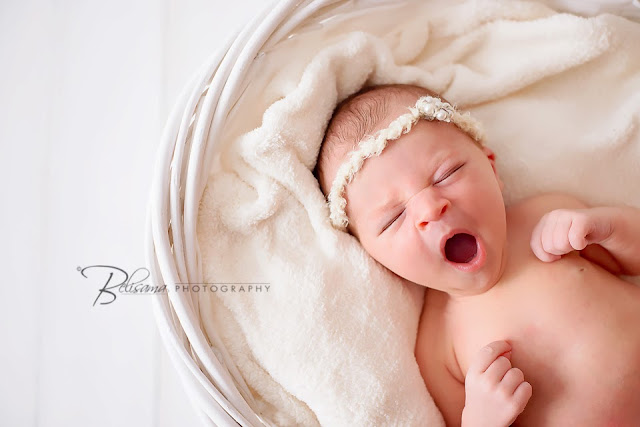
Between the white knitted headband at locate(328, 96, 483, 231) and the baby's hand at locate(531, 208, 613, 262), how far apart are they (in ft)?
0.79

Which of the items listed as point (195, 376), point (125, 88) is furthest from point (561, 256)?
point (125, 88)

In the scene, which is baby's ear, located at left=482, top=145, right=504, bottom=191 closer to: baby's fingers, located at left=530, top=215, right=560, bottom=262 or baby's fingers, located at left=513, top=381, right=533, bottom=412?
baby's fingers, located at left=530, top=215, right=560, bottom=262

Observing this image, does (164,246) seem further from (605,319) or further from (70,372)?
(605,319)

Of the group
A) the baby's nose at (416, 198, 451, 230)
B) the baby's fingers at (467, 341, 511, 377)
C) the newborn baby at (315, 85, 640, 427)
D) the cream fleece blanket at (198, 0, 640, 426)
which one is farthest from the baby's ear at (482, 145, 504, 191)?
the baby's fingers at (467, 341, 511, 377)

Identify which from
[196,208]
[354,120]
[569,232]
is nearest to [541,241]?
[569,232]

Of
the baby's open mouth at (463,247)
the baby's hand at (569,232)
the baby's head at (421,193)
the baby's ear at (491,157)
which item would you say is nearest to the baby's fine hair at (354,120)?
the baby's head at (421,193)

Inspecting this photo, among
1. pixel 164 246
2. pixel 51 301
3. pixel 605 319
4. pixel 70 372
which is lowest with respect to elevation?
pixel 70 372

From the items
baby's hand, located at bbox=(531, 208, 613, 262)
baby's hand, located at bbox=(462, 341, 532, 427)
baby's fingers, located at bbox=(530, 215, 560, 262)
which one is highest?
baby's hand, located at bbox=(531, 208, 613, 262)

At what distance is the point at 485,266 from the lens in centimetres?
121

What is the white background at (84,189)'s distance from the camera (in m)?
1.62

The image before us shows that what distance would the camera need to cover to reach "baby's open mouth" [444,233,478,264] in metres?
1.24

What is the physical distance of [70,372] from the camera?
1.63m

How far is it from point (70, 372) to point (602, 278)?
131 centimetres

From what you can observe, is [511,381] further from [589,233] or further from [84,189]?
[84,189]
